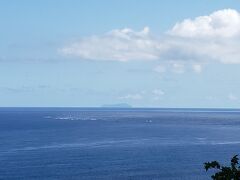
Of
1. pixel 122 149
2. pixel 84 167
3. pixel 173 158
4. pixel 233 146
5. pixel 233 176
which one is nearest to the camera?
pixel 233 176

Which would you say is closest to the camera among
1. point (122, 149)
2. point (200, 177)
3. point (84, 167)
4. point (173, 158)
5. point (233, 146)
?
point (200, 177)

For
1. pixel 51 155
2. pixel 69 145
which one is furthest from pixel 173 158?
pixel 69 145

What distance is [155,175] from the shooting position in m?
99.9

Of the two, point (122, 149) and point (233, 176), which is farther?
point (122, 149)

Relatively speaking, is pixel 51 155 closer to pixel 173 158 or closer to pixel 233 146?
pixel 173 158

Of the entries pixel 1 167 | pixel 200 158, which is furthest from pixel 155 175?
pixel 1 167

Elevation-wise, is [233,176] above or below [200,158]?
above

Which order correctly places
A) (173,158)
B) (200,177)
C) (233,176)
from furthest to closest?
(173,158)
(200,177)
(233,176)

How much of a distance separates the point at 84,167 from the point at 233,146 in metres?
64.6

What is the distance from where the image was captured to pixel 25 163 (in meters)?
116

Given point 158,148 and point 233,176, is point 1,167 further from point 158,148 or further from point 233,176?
point 233,176

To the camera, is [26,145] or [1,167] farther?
[26,145]

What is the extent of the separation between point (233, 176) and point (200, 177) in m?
78.6

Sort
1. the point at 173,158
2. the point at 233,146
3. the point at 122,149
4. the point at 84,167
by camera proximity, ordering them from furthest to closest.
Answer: the point at 233,146 < the point at 122,149 < the point at 173,158 < the point at 84,167
